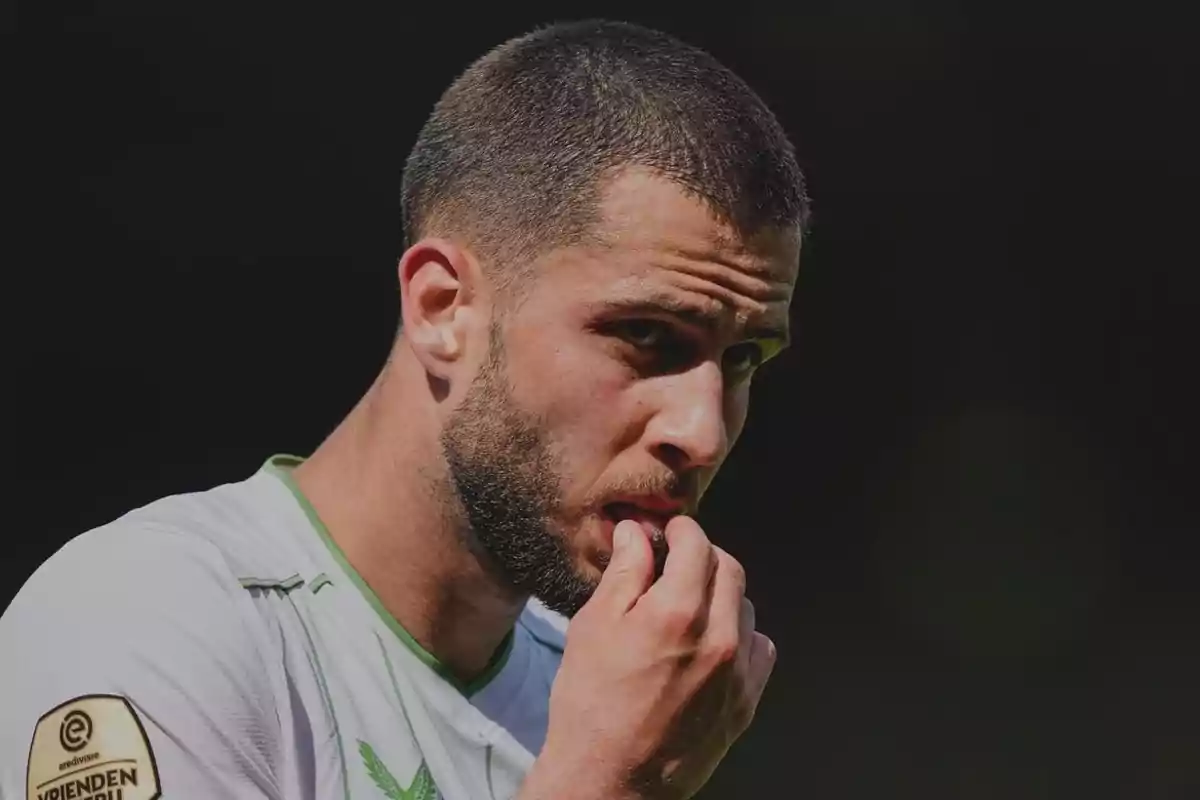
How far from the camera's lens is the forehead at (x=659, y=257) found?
1646mm

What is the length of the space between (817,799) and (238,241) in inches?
77.6

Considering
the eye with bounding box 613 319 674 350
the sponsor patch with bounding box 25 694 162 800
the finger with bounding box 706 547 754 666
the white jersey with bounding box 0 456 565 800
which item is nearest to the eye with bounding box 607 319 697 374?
the eye with bounding box 613 319 674 350

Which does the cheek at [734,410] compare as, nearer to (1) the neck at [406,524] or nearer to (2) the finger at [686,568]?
(2) the finger at [686,568]

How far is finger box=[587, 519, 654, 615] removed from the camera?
1.52 meters

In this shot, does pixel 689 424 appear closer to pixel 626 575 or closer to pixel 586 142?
pixel 626 575

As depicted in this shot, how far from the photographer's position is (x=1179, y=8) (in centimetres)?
333

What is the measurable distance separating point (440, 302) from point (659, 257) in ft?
0.98

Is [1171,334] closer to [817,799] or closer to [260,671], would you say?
[817,799]

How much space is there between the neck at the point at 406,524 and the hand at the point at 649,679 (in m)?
0.28

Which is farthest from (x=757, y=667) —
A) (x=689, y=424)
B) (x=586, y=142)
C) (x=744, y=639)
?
(x=586, y=142)

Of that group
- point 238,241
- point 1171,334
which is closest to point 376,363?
point 238,241

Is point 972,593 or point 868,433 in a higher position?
point 868,433

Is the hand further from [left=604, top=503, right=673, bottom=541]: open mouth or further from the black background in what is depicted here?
the black background

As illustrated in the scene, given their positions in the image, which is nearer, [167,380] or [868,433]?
[167,380]
